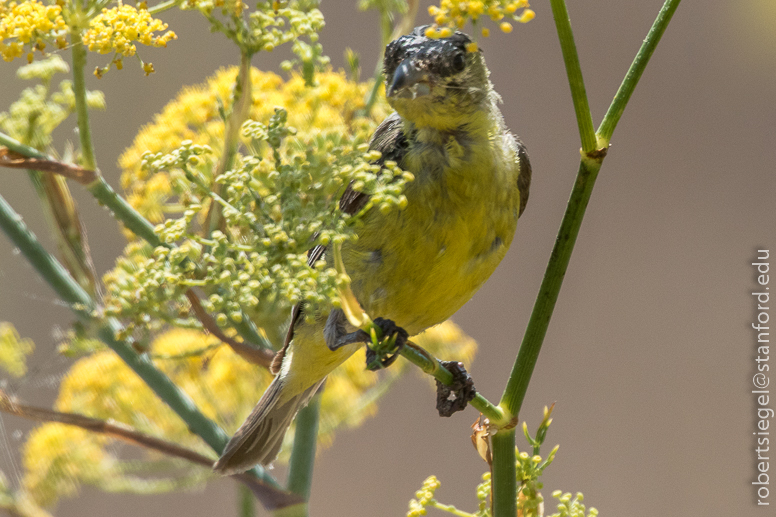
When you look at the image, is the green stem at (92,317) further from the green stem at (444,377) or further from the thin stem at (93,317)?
the green stem at (444,377)

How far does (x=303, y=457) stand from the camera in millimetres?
910

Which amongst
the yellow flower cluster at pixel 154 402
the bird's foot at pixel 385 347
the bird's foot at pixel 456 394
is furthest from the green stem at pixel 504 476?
the yellow flower cluster at pixel 154 402

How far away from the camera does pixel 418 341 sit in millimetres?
1271

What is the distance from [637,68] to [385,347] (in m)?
0.32

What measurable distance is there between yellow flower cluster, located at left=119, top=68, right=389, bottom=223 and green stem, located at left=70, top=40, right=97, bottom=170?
0.13 m

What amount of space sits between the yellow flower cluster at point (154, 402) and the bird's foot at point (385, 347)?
37 centimetres

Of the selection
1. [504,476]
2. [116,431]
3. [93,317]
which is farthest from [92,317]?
[504,476]

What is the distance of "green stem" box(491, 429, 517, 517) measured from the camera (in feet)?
2.11

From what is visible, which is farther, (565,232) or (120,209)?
(120,209)

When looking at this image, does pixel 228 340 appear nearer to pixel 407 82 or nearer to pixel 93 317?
pixel 93 317

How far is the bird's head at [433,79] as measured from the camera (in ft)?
2.62

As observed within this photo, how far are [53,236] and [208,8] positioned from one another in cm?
39

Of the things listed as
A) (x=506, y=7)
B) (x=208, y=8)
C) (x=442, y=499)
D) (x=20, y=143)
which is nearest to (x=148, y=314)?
(x=20, y=143)

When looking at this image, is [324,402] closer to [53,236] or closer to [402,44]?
[53,236]
